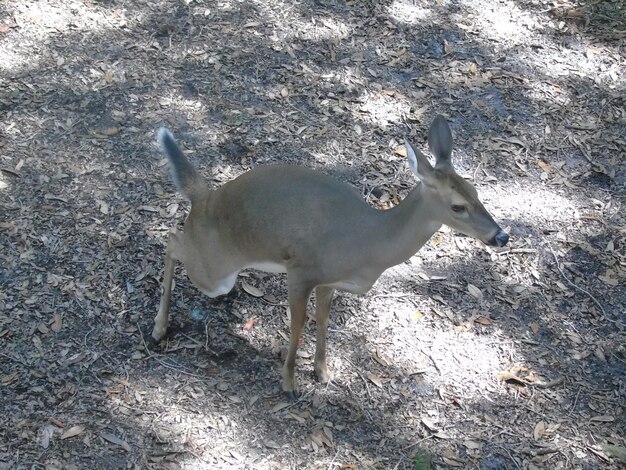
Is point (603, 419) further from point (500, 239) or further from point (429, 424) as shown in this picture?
point (500, 239)

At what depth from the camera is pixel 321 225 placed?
4.32 meters

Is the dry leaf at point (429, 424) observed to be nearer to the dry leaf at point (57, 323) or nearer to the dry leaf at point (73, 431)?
the dry leaf at point (73, 431)

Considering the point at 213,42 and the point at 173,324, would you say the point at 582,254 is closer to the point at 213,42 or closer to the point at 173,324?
the point at 173,324

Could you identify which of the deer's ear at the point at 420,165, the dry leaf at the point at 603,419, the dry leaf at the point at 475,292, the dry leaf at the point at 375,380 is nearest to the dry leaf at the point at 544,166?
the dry leaf at the point at 475,292

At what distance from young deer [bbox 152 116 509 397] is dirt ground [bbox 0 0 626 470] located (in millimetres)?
641

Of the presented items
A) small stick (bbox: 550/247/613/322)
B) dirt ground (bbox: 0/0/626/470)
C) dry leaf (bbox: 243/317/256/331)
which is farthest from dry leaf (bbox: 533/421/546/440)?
dry leaf (bbox: 243/317/256/331)

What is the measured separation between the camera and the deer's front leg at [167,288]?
15.9 feet

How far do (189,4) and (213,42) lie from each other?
0.59 m

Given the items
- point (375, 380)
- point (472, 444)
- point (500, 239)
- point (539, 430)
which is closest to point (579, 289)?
point (539, 430)

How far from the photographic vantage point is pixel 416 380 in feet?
16.4

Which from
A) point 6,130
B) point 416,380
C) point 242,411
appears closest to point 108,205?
point 6,130

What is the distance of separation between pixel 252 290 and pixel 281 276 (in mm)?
258

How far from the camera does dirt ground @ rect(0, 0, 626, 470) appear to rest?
4.62 meters

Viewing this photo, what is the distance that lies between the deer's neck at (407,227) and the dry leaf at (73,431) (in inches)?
76.5
